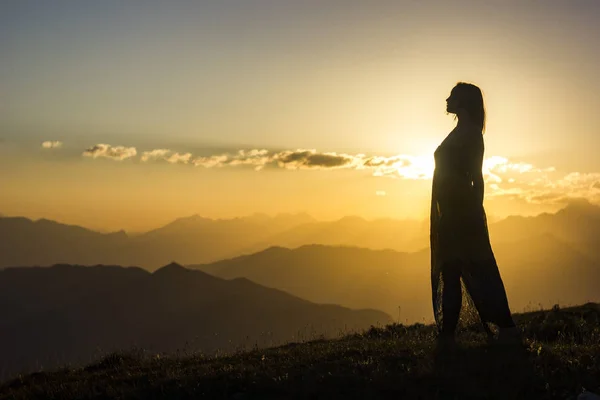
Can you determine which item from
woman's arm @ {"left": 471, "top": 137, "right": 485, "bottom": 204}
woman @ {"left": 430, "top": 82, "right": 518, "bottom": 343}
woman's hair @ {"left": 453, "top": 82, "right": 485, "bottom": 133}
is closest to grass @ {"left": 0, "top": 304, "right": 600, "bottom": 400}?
woman @ {"left": 430, "top": 82, "right": 518, "bottom": 343}

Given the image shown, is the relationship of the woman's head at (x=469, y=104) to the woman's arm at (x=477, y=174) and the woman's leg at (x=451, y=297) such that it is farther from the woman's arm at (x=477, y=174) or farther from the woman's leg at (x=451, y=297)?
the woman's leg at (x=451, y=297)

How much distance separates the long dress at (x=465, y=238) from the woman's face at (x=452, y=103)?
1.27ft

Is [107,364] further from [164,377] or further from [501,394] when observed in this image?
[501,394]

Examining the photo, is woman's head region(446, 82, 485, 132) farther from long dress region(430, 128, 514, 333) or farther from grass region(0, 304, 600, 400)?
grass region(0, 304, 600, 400)

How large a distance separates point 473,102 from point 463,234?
7.65 ft

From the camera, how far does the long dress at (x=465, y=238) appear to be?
941 cm

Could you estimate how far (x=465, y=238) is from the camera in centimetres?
970

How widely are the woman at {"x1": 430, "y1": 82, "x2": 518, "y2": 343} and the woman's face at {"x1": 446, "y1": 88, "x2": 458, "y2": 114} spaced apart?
17 millimetres

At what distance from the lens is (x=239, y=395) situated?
775 cm

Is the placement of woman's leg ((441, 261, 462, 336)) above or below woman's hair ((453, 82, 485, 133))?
below

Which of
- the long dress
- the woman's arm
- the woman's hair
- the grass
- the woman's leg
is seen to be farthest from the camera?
the woman's hair

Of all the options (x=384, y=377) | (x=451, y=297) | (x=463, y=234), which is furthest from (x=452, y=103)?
(x=384, y=377)

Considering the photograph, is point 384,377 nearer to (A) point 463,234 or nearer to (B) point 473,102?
(A) point 463,234

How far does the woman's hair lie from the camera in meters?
10.2
